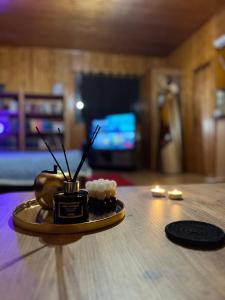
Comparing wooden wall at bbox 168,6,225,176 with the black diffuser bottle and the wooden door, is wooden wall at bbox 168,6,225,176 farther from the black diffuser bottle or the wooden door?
the black diffuser bottle

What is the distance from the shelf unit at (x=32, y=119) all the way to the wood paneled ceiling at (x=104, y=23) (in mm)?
897

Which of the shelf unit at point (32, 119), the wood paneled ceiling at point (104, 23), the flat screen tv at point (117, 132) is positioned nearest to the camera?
the wood paneled ceiling at point (104, 23)

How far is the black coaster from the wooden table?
2 cm

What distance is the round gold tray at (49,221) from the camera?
0.60 m

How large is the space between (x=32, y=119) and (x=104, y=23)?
1.86 metres

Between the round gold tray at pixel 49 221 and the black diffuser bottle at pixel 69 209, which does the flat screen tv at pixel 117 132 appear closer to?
the round gold tray at pixel 49 221

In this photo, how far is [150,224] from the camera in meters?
0.67

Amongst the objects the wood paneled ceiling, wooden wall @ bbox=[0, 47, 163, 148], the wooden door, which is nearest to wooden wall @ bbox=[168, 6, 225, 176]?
the wooden door

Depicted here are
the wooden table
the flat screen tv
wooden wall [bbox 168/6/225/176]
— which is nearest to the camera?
the wooden table

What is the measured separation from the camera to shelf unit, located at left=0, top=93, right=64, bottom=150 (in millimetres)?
4004

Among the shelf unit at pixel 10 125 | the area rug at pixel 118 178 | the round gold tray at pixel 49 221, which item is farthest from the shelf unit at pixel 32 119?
the round gold tray at pixel 49 221

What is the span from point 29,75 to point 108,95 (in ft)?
4.61

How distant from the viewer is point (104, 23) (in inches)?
138

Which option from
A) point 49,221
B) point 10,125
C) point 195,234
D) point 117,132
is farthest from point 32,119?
point 195,234
